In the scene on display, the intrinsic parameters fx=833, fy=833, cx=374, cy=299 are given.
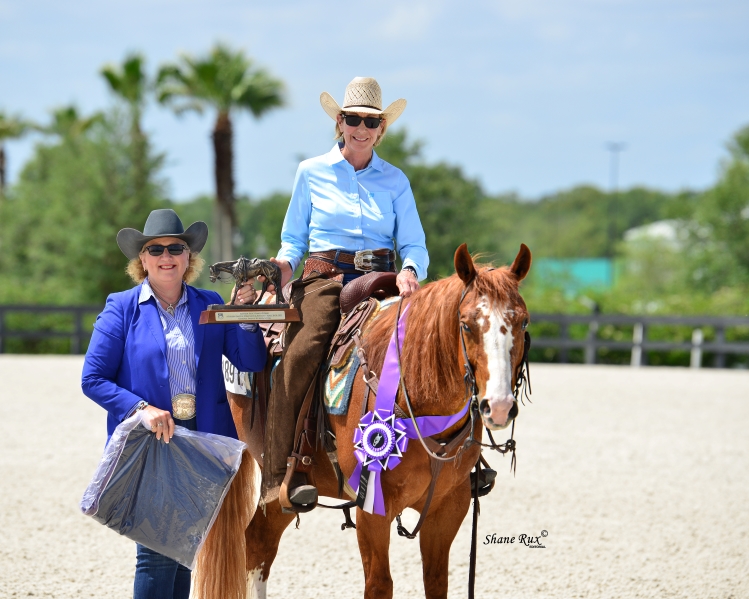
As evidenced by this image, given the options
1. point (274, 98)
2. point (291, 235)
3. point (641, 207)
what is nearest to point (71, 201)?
point (274, 98)

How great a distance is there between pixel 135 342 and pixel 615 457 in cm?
697

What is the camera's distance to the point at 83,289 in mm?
25094

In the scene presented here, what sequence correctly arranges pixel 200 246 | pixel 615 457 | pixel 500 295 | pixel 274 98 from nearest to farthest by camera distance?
pixel 500 295
pixel 200 246
pixel 615 457
pixel 274 98

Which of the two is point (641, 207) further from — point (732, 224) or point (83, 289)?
point (83, 289)

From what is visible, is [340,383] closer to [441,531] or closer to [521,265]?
[441,531]

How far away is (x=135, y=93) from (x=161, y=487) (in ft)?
82.9

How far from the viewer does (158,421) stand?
3.35 metres

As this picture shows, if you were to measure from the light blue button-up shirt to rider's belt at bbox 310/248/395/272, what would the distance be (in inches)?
1.2

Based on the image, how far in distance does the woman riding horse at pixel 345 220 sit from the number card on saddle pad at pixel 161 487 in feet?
1.16

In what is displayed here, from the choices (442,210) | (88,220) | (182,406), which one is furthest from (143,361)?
(442,210)

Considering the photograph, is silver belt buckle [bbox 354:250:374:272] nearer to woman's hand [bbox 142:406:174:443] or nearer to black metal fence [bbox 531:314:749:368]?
woman's hand [bbox 142:406:174:443]

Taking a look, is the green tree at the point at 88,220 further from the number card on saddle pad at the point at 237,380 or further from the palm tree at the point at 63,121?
the number card on saddle pad at the point at 237,380

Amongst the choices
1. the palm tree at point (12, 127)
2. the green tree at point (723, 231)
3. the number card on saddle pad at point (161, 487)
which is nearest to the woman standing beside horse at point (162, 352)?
the number card on saddle pad at point (161, 487)

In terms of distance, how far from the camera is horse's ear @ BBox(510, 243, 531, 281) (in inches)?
128
